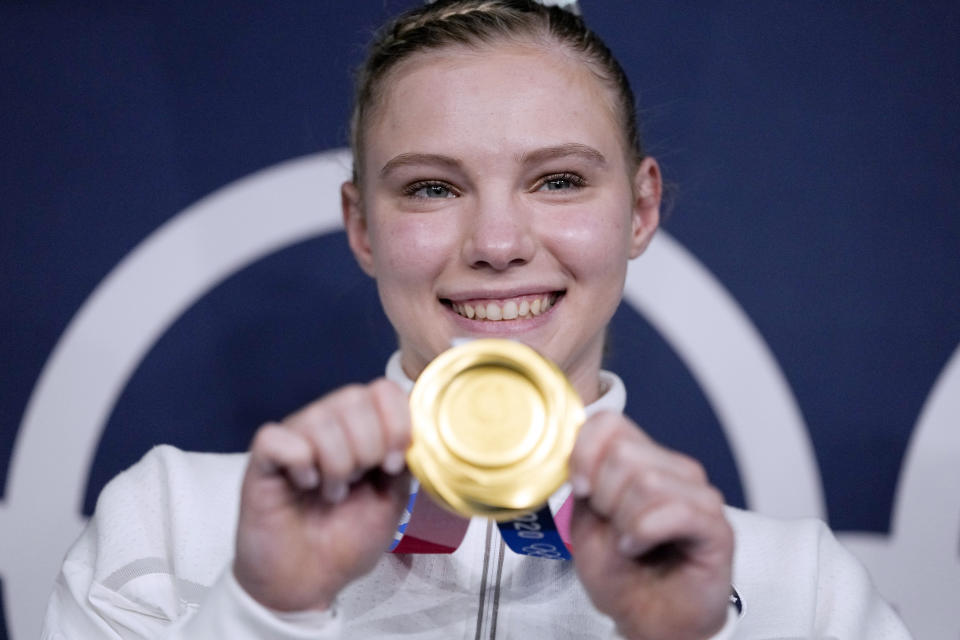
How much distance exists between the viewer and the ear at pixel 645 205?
52.6 inches

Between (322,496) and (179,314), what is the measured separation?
3.13 feet

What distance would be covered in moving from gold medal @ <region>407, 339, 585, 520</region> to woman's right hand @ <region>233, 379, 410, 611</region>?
1.2 inches

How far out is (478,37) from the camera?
3.99 feet

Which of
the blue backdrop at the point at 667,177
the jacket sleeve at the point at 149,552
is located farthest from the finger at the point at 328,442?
the blue backdrop at the point at 667,177

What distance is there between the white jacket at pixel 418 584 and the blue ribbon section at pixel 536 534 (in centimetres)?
20

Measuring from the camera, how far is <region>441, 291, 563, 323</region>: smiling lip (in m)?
1.14

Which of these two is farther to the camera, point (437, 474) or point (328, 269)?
point (328, 269)

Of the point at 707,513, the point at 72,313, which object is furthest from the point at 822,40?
the point at 72,313

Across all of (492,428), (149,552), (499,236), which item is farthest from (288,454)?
(149,552)

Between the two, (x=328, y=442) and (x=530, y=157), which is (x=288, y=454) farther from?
(x=530, y=157)

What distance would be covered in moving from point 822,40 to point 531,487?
44.4 inches

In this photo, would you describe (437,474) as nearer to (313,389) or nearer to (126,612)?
(126,612)

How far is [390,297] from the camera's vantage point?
117cm

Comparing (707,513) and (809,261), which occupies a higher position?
(809,261)
